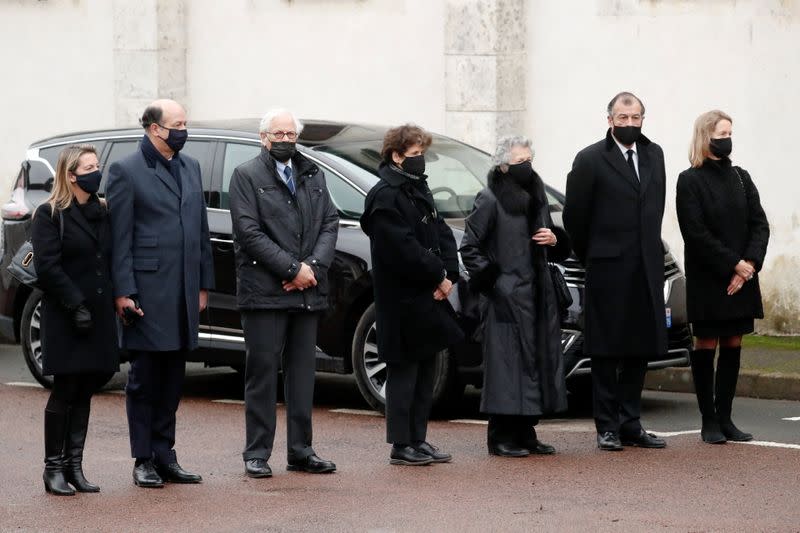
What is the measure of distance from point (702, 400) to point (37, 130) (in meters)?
10.6

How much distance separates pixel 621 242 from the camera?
10.4 m

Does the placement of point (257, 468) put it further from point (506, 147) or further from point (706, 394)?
point (706, 394)

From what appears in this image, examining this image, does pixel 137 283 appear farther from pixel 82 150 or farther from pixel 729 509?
pixel 729 509

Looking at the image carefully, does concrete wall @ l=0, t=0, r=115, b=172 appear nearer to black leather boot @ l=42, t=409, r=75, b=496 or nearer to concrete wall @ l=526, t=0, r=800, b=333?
concrete wall @ l=526, t=0, r=800, b=333

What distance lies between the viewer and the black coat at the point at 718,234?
34.8ft

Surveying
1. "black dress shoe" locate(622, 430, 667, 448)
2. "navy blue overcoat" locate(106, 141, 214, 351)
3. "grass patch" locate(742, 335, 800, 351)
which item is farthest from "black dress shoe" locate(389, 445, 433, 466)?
"grass patch" locate(742, 335, 800, 351)

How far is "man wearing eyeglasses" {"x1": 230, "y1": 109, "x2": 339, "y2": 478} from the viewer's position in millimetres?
9633

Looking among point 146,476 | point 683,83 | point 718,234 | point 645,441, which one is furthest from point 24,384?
point 683,83

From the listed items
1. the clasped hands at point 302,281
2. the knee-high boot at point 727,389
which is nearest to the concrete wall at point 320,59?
the knee-high boot at point 727,389

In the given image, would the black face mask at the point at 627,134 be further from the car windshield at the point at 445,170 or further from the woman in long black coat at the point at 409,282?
the car windshield at the point at 445,170

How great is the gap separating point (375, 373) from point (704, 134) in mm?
2689

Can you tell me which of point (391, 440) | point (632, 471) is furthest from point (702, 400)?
point (391, 440)

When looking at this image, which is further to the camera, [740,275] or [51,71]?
[51,71]

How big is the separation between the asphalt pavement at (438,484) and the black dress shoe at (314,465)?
0.07 meters
